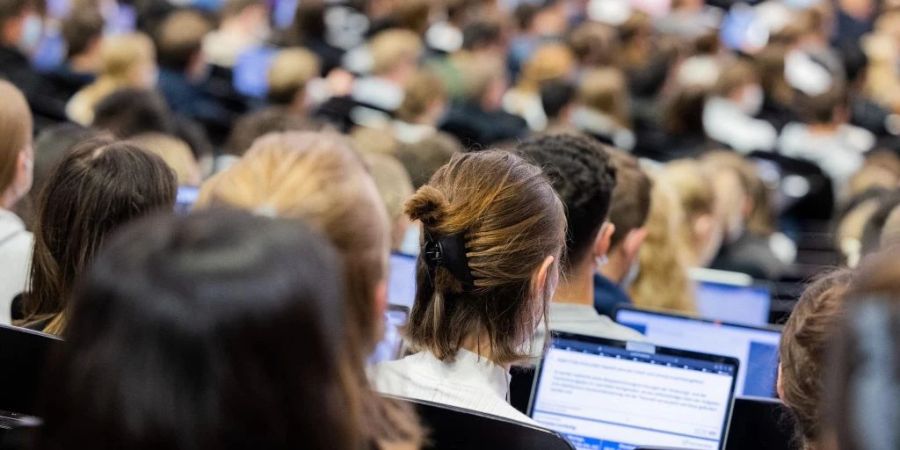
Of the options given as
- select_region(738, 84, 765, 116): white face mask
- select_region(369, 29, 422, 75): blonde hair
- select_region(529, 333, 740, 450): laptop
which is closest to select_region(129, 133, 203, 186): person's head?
select_region(529, 333, 740, 450): laptop

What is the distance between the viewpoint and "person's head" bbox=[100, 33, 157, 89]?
6125mm

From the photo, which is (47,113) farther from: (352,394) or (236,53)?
(352,394)

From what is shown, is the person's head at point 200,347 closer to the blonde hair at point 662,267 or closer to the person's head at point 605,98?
the blonde hair at point 662,267

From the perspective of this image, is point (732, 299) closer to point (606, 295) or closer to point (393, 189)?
point (606, 295)

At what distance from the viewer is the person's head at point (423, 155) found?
4.54m

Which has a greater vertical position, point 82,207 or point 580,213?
point 580,213

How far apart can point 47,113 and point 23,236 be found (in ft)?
11.1

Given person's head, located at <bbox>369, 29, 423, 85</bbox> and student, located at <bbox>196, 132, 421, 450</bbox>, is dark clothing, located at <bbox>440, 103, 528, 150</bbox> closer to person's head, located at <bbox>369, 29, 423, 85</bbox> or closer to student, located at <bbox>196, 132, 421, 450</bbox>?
person's head, located at <bbox>369, 29, 423, 85</bbox>

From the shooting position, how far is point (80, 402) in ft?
3.44

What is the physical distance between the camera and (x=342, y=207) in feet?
5.00

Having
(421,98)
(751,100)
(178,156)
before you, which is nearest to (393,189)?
(178,156)

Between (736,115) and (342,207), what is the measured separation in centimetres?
768

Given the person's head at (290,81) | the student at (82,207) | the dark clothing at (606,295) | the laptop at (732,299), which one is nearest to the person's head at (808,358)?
the student at (82,207)

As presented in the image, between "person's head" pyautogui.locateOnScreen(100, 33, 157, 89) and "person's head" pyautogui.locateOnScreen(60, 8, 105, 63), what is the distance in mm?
976
